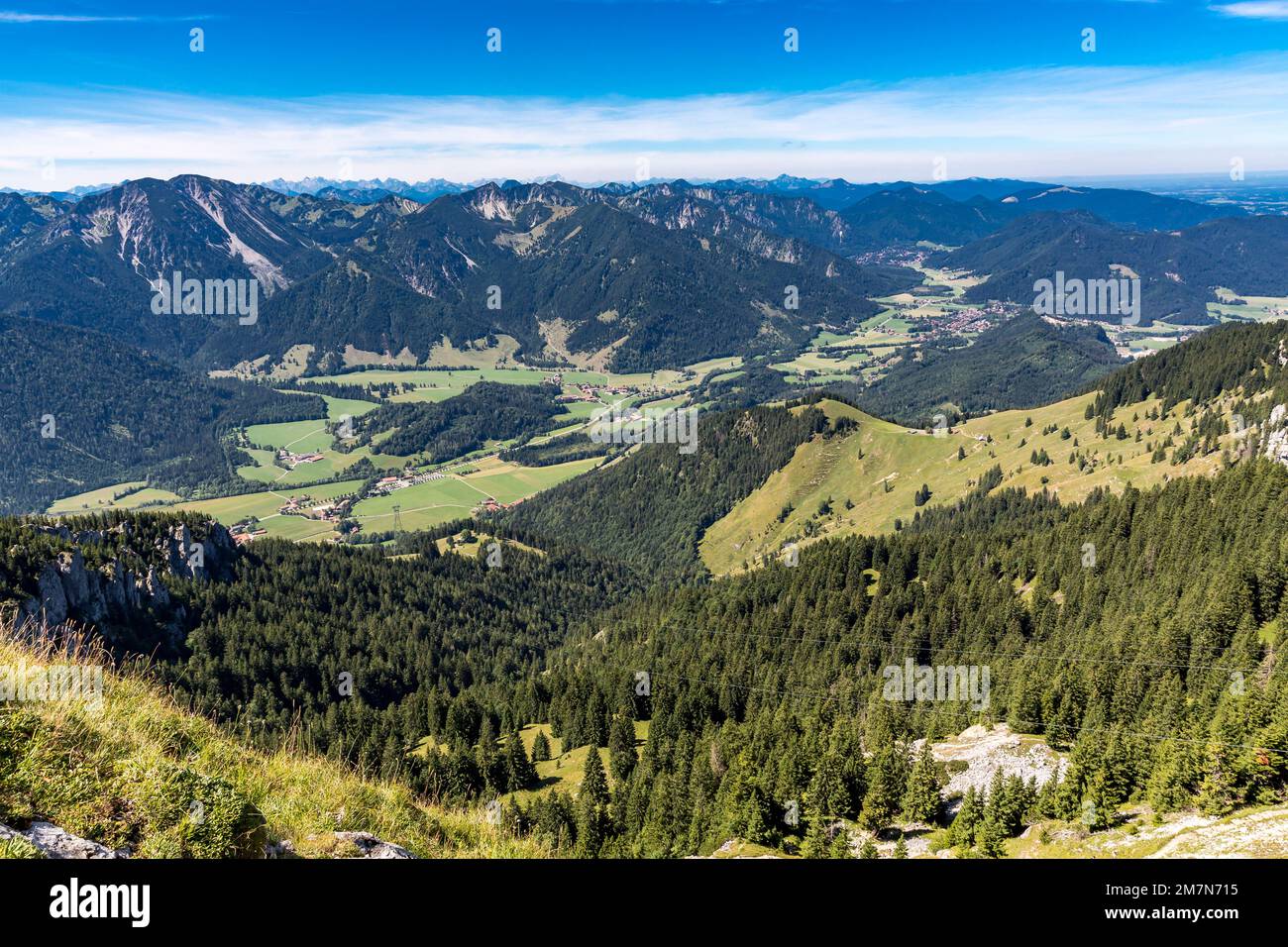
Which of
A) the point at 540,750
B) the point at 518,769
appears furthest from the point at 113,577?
the point at 518,769

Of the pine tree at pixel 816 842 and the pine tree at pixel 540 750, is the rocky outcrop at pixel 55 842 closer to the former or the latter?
the pine tree at pixel 816 842

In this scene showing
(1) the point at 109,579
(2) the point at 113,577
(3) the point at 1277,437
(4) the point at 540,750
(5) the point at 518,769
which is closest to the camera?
(5) the point at 518,769

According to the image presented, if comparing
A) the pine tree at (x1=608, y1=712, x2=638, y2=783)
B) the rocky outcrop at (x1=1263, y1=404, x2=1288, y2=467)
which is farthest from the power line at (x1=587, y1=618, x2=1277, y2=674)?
the rocky outcrop at (x1=1263, y1=404, x2=1288, y2=467)

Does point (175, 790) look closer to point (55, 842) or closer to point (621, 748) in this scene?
point (55, 842)
